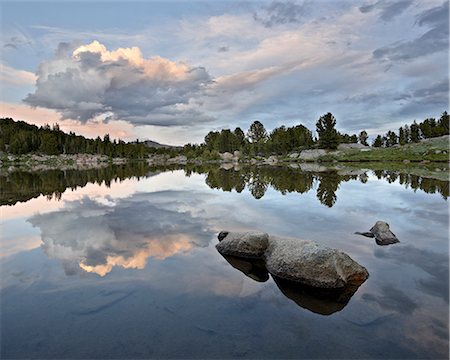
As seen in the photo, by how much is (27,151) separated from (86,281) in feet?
638

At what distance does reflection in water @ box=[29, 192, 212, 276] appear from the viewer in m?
13.0

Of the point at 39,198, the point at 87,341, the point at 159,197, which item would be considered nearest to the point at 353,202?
the point at 159,197

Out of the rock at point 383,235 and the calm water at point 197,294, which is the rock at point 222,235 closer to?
the calm water at point 197,294

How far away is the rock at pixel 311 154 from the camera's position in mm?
120650

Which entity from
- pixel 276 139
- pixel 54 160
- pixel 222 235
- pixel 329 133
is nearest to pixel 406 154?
pixel 329 133

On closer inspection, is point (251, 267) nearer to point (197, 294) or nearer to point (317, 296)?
point (197, 294)

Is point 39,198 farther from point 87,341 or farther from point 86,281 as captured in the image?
point 87,341

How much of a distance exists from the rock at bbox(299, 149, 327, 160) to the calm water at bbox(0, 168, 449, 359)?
338 ft

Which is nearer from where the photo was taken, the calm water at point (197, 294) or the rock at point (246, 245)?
the calm water at point (197, 294)

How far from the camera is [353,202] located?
25.3m

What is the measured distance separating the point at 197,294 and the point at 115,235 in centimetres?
802

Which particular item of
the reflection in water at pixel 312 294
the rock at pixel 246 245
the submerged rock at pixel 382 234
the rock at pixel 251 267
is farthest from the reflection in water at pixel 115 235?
the submerged rock at pixel 382 234

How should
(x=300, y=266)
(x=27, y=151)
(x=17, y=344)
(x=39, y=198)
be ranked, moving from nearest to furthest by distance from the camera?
1. (x=17, y=344)
2. (x=300, y=266)
3. (x=39, y=198)
4. (x=27, y=151)

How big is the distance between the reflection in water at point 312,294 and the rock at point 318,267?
6.7 inches
